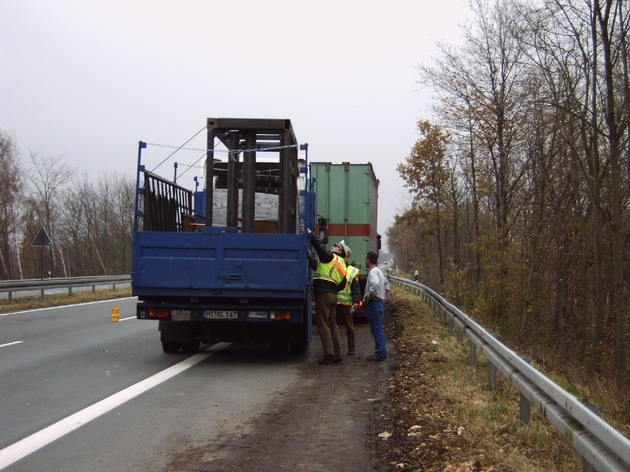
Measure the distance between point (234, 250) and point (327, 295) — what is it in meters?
1.78

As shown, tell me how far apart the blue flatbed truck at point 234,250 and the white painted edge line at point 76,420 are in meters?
1.01

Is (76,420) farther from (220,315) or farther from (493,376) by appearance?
(493,376)

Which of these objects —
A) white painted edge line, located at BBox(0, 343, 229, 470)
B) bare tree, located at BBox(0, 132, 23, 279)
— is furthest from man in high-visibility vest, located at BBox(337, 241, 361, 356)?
bare tree, located at BBox(0, 132, 23, 279)

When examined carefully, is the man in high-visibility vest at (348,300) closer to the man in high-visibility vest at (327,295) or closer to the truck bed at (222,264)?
the man in high-visibility vest at (327,295)

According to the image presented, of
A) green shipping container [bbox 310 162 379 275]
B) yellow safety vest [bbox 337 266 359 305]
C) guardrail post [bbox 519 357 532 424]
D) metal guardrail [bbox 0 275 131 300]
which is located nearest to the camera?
guardrail post [bbox 519 357 532 424]

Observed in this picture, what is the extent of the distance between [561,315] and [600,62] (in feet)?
29.5

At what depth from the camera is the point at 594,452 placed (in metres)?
3.82

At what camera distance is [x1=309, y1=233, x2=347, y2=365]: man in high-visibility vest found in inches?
409

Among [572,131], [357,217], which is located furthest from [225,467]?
[572,131]

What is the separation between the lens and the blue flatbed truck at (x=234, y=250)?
31.5 feet

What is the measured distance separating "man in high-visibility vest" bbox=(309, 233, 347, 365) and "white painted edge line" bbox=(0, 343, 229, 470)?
2.12 m

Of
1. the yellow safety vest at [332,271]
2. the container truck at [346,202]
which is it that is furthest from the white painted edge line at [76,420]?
the container truck at [346,202]

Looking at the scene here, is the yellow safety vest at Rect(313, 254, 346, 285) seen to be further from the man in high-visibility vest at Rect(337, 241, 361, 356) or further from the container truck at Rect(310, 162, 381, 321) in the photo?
the container truck at Rect(310, 162, 381, 321)

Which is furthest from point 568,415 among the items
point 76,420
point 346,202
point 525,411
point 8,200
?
point 8,200
